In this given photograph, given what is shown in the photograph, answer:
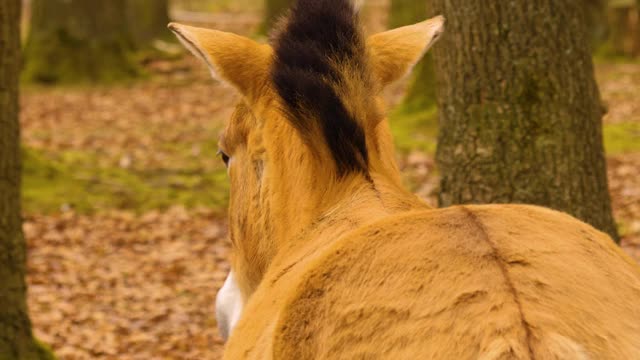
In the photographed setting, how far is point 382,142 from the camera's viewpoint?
11.0 ft

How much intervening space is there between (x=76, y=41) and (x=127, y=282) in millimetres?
11046

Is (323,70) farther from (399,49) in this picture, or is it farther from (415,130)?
(415,130)

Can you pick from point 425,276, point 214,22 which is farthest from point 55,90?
point 425,276

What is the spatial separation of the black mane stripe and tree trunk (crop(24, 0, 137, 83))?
15458 millimetres

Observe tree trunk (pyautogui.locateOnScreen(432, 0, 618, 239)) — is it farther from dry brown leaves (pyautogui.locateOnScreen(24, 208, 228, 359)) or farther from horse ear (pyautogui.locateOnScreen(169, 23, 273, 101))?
dry brown leaves (pyautogui.locateOnScreen(24, 208, 228, 359))

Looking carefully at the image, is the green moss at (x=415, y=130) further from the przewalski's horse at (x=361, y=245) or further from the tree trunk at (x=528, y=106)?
the przewalski's horse at (x=361, y=245)

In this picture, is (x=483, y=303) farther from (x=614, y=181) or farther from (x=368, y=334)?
(x=614, y=181)

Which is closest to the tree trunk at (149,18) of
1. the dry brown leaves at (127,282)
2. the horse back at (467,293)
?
the dry brown leaves at (127,282)

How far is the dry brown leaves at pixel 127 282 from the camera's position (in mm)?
6785

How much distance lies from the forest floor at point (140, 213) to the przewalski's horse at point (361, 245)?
3.23 m

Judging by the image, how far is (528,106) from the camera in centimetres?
516

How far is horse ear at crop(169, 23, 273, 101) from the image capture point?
134 inches

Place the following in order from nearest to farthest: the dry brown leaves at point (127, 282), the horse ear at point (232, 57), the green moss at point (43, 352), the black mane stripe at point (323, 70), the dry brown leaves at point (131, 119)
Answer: the black mane stripe at point (323, 70)
the horse ear at point (232, 57)
the green moss at point (43, 352)
the dry brown leaves at point (127, 282)
the dry brown leaves at point (131, 119)

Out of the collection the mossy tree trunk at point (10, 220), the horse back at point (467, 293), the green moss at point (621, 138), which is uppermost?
the horse back at point (467, 293)
